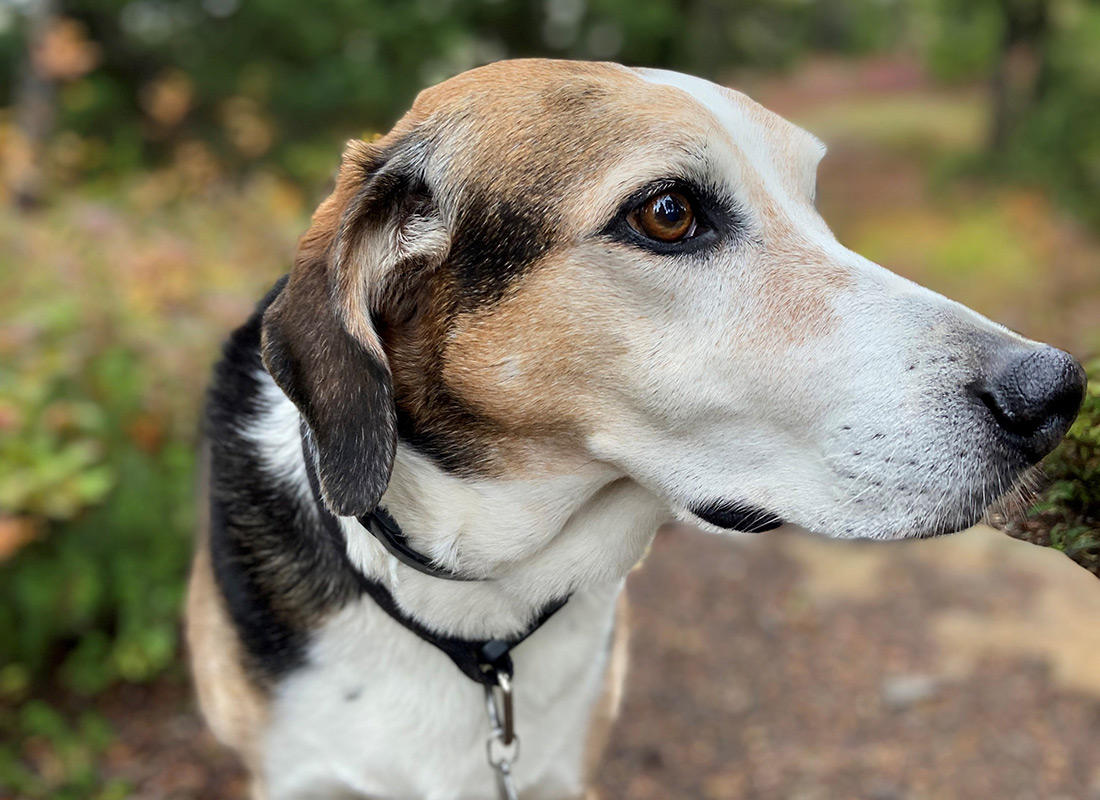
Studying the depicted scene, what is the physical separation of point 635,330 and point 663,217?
0.22 meters

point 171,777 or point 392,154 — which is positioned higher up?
point 392,154

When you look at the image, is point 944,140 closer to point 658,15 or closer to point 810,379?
point 658,15

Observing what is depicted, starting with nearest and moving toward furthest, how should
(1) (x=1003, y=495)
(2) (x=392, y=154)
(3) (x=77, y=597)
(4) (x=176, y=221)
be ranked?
(1) (x=1003, y=495), (2) (x=392, y=154), (3) (x=77, y=597), (4) (x=176, y=221)

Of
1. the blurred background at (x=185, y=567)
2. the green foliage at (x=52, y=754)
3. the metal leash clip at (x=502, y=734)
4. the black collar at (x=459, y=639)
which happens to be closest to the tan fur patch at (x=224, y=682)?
the black collar at (x=459, y=639)

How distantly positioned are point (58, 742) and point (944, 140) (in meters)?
14.7

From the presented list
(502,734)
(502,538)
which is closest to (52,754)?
(502,734)

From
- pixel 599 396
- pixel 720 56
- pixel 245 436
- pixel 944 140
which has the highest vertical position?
pixel 599 396

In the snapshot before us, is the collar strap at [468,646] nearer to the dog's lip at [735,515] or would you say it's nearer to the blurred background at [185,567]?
the dog's lip at [735,515]

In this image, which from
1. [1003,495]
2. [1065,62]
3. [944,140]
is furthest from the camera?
[944,140]

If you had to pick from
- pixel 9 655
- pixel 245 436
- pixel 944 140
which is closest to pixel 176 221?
Result: pixel 9 655

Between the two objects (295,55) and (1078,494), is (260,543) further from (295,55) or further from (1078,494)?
(295,55)

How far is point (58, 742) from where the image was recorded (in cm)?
358

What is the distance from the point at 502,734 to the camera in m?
2.22

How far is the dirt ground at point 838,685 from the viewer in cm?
373
